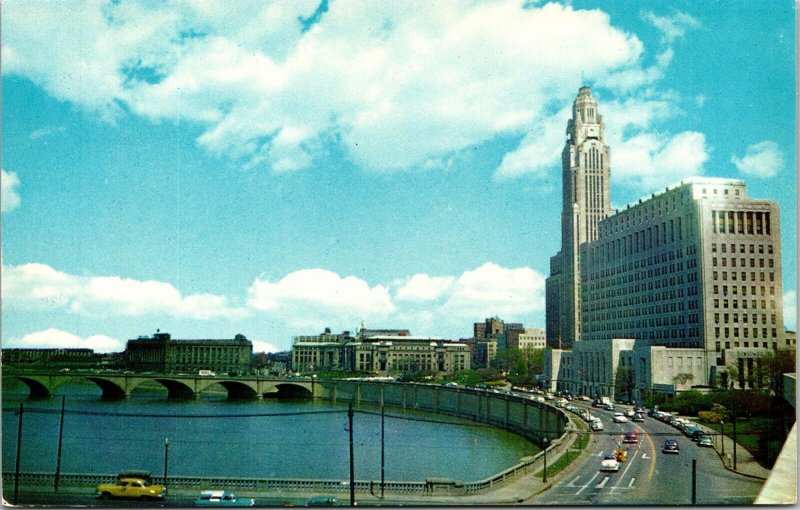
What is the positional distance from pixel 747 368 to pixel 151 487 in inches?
756

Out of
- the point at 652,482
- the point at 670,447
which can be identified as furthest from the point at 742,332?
the point at 652,482

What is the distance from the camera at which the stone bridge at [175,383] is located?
3319cm

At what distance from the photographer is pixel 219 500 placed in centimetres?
1347

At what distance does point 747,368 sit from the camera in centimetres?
2378

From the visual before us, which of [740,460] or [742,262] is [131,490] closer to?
[740,460]

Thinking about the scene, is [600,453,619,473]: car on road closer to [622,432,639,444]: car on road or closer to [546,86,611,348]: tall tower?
[622,432,639,444]: car on road

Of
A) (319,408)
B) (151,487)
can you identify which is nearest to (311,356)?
(319,408)

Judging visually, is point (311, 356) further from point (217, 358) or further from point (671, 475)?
point (671, 475)

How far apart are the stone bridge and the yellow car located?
16.6m

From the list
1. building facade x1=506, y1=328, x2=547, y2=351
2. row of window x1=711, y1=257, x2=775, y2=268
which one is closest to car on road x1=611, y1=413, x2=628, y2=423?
row of window x1=711, y1=257, x2=775, y2=268

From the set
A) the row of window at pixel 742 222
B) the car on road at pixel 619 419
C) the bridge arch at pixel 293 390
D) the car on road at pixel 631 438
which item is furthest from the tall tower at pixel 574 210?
the car on road at pixel 631 438

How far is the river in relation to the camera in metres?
19.3

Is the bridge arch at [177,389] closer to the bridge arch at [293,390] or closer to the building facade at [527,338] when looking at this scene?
the bridge arch at [293,390]

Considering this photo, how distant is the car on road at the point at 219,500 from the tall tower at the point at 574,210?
34.2 m
